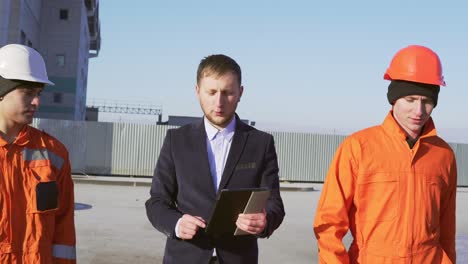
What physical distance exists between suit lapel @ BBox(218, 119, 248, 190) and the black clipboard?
27cm

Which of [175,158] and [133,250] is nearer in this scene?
[175,158]

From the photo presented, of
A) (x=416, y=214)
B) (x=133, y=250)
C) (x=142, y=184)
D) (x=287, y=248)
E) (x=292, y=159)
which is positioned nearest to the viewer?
(x=416, y=214)

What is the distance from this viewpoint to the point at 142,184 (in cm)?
2261

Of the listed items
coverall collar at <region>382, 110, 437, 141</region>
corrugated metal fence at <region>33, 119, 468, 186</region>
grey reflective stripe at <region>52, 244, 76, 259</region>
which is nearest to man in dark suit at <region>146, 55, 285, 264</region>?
grey reflective stripe at <region>52, 244, 76, 259</region>

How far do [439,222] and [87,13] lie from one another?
54.4 meters

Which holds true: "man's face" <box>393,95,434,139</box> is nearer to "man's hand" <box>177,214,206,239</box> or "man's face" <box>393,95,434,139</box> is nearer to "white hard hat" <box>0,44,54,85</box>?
"man's hand" <box>177,214,206,239</box>

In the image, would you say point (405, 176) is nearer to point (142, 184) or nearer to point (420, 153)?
point (420, 153)

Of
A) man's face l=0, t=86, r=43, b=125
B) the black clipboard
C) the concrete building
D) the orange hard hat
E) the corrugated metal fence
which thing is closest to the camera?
the black clipboard

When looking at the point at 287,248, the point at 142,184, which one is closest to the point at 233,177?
the point at 287,248

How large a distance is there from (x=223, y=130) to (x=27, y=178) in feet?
3.33

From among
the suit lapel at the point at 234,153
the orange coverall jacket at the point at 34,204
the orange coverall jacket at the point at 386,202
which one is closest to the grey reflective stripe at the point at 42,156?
the orange coverall jacket at the point at 34,204

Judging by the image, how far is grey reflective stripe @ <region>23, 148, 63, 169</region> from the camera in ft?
9.92

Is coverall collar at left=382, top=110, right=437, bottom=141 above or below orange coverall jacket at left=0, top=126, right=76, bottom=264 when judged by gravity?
above

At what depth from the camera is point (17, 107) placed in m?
2.97
